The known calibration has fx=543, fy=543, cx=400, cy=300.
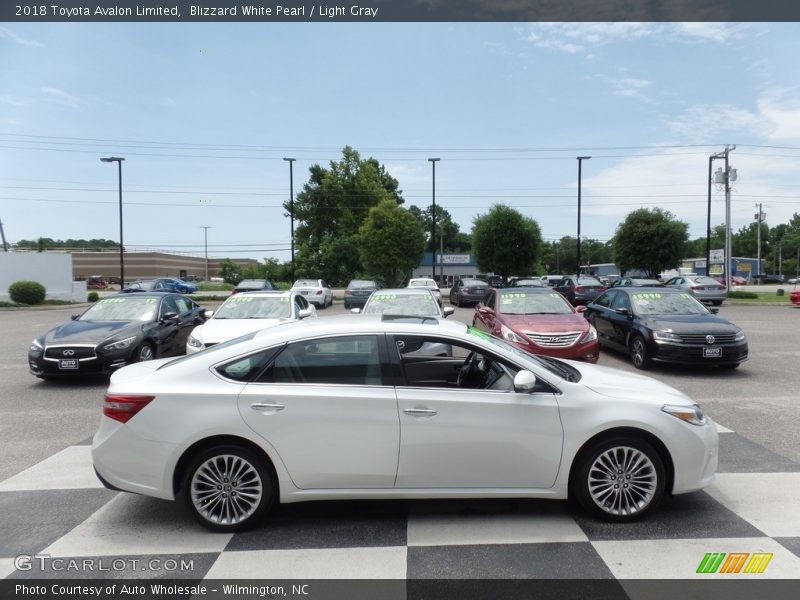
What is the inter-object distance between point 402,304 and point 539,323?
8.90 feet

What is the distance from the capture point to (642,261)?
39.2 m

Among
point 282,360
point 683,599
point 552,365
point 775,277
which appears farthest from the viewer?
point 775,277

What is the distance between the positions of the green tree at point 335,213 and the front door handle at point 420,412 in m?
50.5

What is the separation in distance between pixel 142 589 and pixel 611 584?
108 inches

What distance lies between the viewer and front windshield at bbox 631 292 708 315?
1069 centimetres

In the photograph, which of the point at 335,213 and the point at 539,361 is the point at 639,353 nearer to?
the point at 539,361

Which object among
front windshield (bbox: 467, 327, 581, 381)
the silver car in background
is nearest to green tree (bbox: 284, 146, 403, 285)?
the silver car in background

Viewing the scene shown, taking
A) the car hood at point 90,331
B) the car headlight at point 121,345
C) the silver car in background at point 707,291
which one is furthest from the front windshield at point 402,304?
the silver car in background at point 707,291

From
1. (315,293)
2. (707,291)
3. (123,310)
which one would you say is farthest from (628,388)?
(707,291)

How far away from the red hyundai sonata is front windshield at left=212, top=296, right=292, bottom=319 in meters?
4.12

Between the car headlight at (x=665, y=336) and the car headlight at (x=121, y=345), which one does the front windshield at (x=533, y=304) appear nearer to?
the car headlight at (x=665, y=336)

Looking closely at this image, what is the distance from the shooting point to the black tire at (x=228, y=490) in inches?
151

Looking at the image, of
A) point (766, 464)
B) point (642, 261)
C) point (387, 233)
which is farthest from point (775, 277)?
point (766, 464)

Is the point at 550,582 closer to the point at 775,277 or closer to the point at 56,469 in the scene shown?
the point at 56,469
